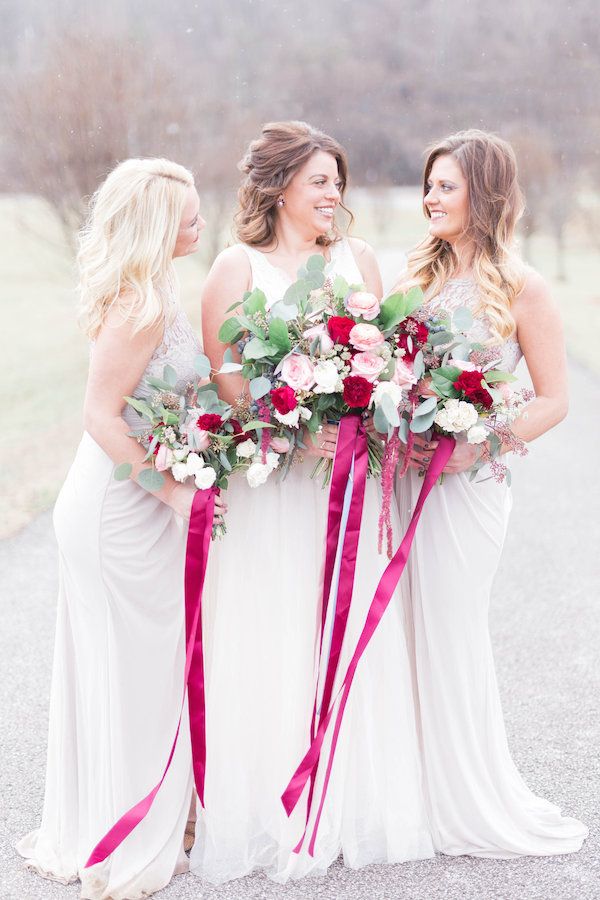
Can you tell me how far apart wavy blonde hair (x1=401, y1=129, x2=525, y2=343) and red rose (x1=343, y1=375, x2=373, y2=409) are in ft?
1.75

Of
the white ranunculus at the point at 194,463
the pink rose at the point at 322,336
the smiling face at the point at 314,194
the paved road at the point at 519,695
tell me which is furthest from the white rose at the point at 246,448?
the paved road at the point at 519,695

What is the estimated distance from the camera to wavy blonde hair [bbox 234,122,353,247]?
121 inches

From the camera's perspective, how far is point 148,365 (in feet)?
9.02

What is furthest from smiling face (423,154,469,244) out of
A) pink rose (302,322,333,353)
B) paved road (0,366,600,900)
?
paved road (0,366,600,900)

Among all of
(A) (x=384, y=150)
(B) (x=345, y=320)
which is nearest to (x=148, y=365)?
(B) (x=345, y=320)

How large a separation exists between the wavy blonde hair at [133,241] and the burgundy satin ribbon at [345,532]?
0.67 m

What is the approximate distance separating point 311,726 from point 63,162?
34.9ft

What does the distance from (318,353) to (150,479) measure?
2.06 feet

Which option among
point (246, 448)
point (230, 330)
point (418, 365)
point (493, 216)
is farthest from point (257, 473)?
point (493, 216)

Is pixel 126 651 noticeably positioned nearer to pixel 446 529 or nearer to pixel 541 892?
pixel 446 529

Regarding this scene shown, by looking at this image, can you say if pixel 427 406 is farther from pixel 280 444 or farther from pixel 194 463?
pixel 194 463

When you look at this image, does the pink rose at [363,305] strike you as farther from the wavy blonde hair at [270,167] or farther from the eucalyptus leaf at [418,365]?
the wavy blonde hair at [270,167]

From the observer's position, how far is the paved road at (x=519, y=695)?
114 inches

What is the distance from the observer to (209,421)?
2.63 meters
